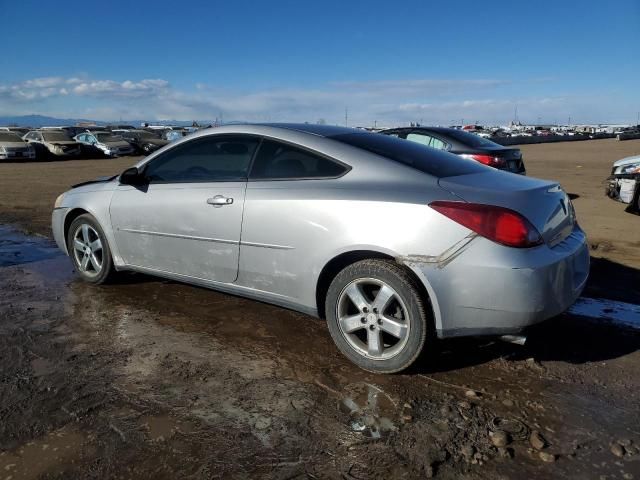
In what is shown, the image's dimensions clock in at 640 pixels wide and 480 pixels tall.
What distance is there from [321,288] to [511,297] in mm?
1210

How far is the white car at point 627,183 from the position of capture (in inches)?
342

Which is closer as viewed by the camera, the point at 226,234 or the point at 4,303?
the point at 226,234

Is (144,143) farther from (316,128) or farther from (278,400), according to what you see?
(278,400)

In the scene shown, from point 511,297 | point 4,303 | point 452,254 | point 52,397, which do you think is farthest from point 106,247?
point 511,297

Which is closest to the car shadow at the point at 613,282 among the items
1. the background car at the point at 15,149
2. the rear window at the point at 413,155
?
the rear window at the point at 413,155

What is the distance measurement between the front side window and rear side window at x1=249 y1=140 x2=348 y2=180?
112 millimetres

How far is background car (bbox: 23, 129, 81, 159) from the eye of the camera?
26.3 metres

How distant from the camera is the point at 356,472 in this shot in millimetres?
2371

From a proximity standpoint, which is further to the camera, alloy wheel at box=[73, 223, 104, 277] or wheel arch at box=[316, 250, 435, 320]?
alloy wheel at box=[73, 223, 104, 277]

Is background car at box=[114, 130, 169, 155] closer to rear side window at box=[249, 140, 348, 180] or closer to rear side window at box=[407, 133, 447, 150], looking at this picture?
rear side window at box=[407, 133, 447, 150]

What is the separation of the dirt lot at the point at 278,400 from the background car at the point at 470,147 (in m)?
4.81

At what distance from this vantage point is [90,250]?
5023mm

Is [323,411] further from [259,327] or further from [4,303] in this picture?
[4,303]

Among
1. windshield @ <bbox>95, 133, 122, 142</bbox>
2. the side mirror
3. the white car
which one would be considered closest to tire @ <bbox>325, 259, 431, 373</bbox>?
the side mirror
